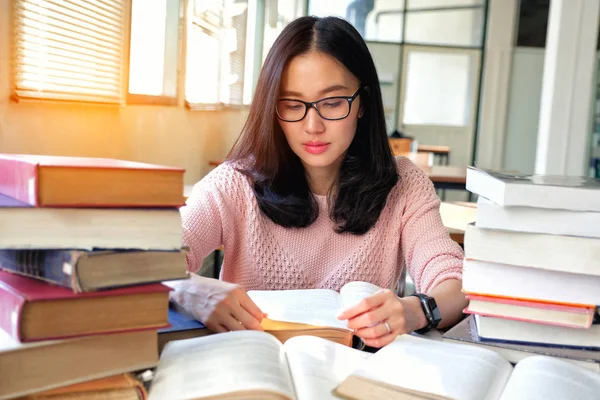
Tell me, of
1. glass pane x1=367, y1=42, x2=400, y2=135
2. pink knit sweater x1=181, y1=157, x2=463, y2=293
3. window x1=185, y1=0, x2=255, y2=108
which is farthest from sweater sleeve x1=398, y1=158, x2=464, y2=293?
glass pane x1=367, y1=42, x2=400, y2=135

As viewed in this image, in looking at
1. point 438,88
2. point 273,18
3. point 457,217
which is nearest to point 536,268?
point 457,217

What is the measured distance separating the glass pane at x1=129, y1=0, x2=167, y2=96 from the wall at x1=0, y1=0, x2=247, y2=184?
0.43ft

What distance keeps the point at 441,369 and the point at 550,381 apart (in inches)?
4.4

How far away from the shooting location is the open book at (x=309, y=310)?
2.89 ft

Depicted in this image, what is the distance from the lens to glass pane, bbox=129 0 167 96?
301 centimetres

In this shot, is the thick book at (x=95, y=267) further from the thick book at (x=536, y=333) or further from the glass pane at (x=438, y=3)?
the glass pane at (x=438, y=3)

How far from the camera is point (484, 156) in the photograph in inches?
372

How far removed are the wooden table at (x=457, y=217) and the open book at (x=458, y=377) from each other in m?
1.29

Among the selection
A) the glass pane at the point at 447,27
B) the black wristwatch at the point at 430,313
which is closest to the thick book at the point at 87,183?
the black wristwatch at the point at 430,313

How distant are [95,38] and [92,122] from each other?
33cm

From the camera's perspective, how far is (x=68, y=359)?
630 millimetres

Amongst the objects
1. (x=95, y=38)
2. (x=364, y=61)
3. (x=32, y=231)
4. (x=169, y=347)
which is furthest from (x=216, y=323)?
(x=95, y=38)

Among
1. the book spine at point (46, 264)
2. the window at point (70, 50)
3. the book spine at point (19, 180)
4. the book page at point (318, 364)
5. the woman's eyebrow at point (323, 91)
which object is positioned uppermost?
the window at point (70, 50)

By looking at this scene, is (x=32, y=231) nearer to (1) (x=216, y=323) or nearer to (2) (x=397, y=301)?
(1) (x=216, y=323)
